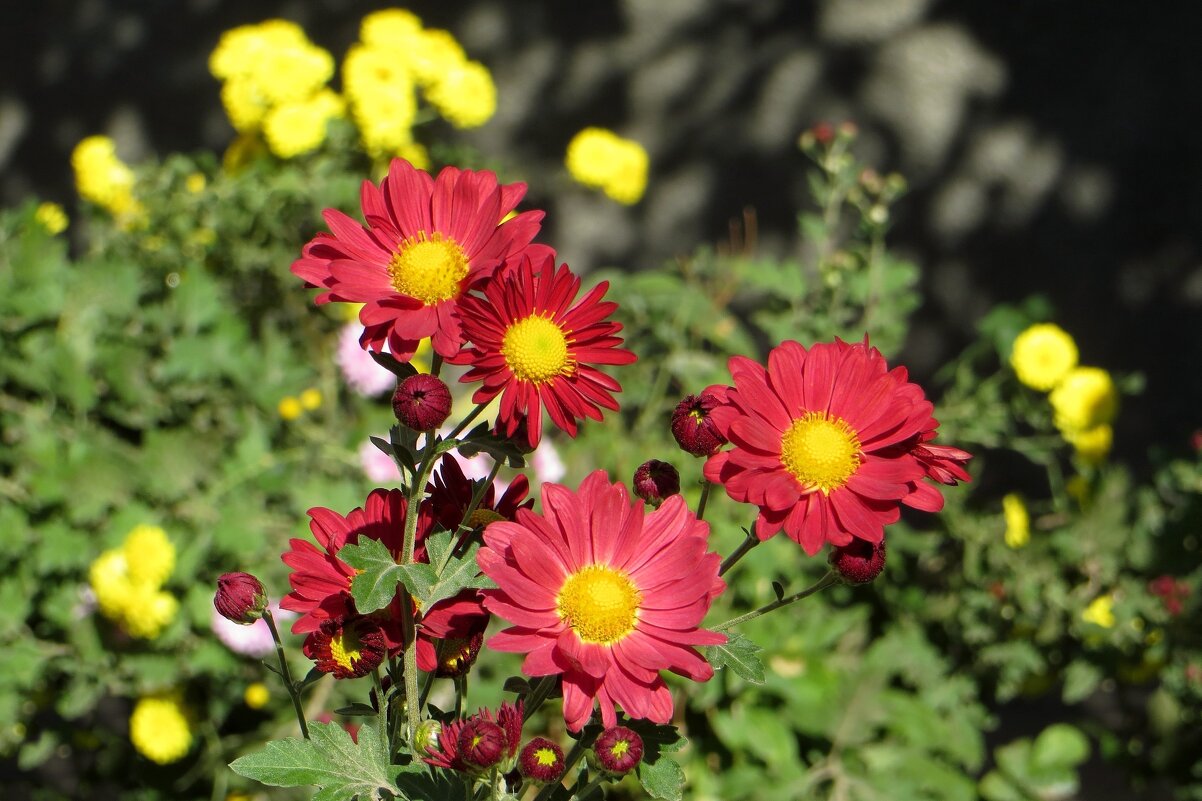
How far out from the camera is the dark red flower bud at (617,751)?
0.76 m

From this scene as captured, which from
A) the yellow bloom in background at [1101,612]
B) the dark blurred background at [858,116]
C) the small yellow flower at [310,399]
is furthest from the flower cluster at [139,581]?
the yellow bloom in background at [1101,612]

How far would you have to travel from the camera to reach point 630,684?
777 mm

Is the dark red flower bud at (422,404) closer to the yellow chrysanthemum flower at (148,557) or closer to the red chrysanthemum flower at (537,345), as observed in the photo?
the red chrysanthemum flower at (537,345)

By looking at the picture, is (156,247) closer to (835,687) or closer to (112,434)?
(112,434)

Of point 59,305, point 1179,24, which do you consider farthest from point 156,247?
point 1179,24

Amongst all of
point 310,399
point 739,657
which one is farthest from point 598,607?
point 310,399

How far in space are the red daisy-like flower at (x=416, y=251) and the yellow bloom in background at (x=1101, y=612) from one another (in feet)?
5.63

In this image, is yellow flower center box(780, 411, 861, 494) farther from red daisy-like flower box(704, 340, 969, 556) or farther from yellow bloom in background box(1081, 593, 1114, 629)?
yellow bloom in background box(1081, 593, 1114, 629)

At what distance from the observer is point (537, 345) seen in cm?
81

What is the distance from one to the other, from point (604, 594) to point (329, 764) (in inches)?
9.6

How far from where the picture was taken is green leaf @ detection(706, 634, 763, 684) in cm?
82

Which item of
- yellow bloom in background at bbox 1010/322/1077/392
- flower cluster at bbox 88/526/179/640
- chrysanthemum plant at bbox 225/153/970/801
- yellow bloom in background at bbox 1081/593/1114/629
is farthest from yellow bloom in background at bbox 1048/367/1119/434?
flower cluster at bbox 88/526/179/640

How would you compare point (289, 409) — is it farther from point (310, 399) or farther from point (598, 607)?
point (598, 607)

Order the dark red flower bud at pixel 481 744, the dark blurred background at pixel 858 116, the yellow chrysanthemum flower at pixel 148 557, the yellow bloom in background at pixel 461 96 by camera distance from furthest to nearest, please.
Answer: the dark blurred background at pixel 858 116
the yellow bloom in background at pixel 461 96
the yellow chrysanthemum flower at pixel 148 557
the dark red flower bud at pixel 481 744
